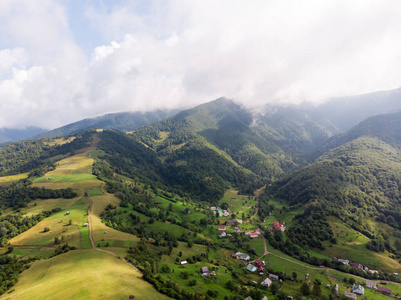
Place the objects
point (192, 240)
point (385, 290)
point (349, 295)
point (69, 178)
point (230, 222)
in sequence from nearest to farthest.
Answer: point (349, 295), point (385, 290), point (192, 240), point (230, 222), point (69, 178)

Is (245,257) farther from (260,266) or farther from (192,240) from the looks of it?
(192,240)

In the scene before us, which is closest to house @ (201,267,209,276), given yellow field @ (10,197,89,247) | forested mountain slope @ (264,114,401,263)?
yellow field @ (10,197,89,247)

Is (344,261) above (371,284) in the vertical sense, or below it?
below

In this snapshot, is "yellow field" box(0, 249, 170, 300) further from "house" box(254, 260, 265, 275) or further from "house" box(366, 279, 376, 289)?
"house" box(366, 279, 376, 289)

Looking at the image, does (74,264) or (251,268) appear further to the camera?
(251,268)

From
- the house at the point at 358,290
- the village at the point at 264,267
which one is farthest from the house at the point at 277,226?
the house at the point at 358,290

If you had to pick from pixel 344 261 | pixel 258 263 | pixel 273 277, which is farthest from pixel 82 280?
pixel 344 261

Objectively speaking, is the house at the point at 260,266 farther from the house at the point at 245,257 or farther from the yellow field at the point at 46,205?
the yellow field at the point at 46,205

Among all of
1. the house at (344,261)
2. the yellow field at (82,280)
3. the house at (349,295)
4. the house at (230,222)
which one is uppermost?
the yellow field at (82,280)
